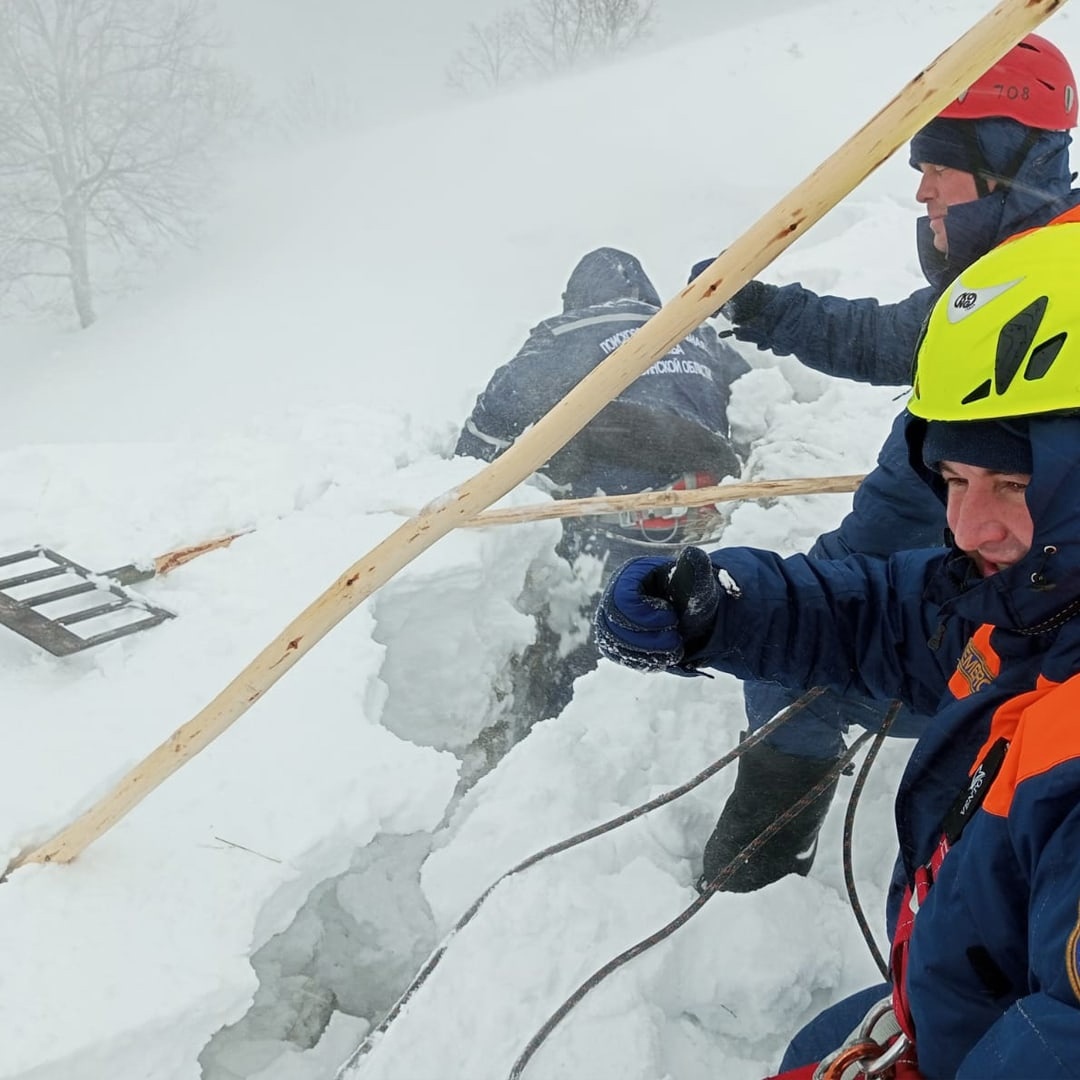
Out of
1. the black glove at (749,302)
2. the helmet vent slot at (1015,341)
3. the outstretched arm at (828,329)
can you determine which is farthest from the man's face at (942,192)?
the helmet vent slot at (1015,341)

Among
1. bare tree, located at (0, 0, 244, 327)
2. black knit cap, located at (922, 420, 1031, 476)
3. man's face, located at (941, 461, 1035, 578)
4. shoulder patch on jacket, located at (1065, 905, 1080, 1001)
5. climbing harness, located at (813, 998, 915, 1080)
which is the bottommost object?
climbing harness, located at (813, 998, 915, 1080)

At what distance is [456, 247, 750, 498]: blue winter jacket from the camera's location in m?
4.28

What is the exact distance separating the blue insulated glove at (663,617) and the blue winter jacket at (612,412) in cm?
256

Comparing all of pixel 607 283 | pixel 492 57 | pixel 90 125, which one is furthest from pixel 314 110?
pixel 607 283

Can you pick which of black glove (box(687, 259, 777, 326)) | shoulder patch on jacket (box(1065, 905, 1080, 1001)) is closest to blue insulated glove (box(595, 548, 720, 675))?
shoulder patch on jacket (box(1065, 905, 1080, 1001))

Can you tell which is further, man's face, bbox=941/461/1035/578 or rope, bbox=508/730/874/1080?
rope, bbox=508/730/874/1080

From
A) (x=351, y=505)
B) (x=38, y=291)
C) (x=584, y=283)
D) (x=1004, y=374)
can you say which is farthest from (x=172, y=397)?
(x=38, y=291)

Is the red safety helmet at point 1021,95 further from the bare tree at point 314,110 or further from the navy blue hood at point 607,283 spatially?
the bare tree at point 314,110

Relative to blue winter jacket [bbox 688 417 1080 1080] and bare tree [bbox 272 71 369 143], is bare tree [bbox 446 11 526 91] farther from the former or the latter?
blue winter jacket [bbox 688 417 1080 1080]

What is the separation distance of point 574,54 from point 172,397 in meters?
25.8

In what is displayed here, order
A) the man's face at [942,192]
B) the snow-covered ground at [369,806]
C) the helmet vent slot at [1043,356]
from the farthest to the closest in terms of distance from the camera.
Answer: the man's face at [942,192], the snow-covered ground at [369,806], the helmet vent slot at [1043,356]

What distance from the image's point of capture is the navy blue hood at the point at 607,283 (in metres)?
5.67

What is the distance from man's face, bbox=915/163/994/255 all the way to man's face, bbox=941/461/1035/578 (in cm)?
131

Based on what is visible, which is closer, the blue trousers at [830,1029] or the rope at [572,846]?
the blue trousers at [830,1029]
